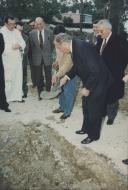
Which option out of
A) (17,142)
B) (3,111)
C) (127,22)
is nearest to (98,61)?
(17,142)

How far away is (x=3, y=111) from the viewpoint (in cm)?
866

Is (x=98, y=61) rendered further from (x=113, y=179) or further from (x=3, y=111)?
(x=3, y=111)

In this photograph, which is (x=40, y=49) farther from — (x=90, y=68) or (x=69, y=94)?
(x=90, y=68)

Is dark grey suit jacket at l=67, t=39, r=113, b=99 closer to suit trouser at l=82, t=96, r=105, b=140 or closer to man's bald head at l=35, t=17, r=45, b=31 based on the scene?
suit trouser at l=82, t=96, r=105, b=140

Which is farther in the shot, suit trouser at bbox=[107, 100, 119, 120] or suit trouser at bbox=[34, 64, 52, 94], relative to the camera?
suit trouser at bbox=[34, 64, 52, 94]

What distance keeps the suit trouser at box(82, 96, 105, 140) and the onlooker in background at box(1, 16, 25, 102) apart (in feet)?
9.25

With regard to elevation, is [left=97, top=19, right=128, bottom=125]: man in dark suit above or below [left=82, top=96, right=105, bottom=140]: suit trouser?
above

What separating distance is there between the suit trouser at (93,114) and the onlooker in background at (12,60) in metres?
2.82

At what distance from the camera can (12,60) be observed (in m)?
8.98

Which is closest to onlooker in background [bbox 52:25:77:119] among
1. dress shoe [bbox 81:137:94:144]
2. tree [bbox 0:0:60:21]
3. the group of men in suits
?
the group of men in suits

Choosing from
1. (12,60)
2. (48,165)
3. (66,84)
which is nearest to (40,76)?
(12,60)

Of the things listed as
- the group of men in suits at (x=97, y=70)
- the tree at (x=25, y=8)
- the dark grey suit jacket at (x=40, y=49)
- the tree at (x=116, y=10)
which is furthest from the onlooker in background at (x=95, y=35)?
the tree at (x=25, y=8)

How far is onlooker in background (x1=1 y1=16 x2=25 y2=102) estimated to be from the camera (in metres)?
8.71

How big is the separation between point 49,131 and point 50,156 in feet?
3.77
